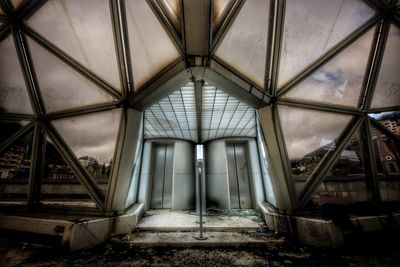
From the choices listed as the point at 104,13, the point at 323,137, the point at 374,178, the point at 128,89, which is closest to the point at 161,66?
the point at 128,89

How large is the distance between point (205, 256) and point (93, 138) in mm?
5198

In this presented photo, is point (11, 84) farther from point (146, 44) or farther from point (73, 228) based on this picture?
point (73, 228)

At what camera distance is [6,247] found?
4125mm

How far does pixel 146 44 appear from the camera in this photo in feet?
15.0

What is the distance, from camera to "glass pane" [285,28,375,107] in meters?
4.66

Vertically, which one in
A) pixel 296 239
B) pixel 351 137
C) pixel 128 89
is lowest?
pixel 296 239

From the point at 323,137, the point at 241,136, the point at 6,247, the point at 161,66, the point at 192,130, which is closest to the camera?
the point at 6,247

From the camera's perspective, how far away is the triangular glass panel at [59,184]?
5773mm

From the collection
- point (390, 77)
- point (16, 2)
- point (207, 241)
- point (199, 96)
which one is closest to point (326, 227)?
point (207, 241)

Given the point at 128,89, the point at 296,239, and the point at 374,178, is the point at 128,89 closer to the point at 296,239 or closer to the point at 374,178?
the point at 296,239

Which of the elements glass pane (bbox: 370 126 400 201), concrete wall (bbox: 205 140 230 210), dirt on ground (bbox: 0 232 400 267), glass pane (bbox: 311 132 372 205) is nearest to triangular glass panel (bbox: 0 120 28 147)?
dirt on ground (bbox: 0 232 400 267)

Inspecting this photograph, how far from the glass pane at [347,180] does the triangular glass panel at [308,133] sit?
513mm

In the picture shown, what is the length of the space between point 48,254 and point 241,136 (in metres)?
10.0

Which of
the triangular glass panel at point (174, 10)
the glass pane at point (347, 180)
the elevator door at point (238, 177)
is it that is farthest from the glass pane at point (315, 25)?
the elevator door at point (238, 177)
